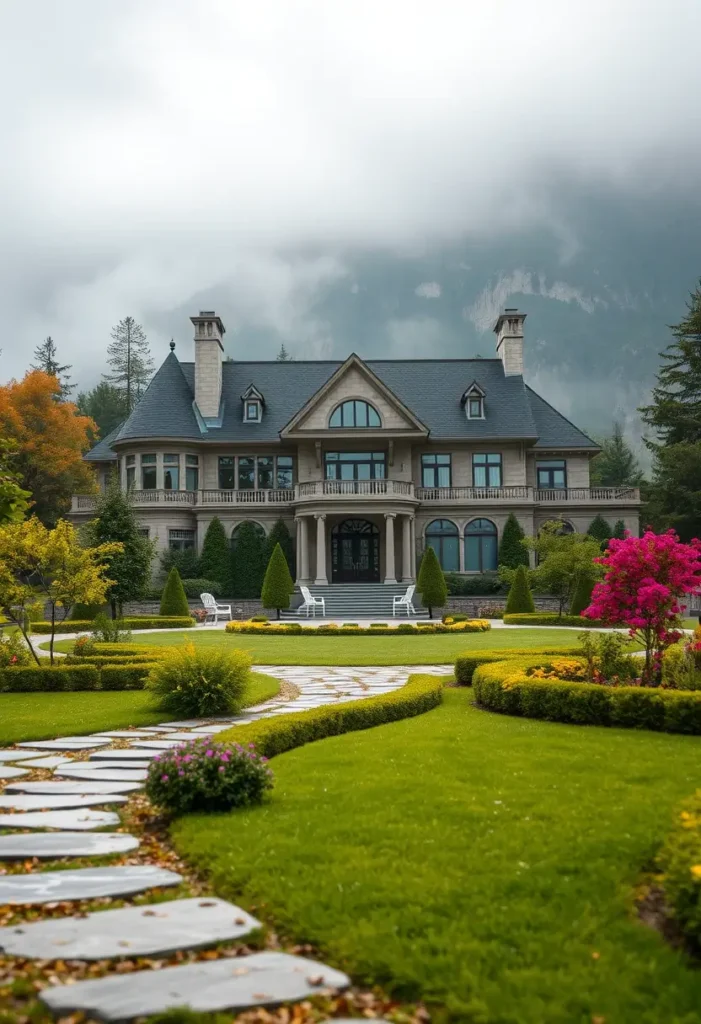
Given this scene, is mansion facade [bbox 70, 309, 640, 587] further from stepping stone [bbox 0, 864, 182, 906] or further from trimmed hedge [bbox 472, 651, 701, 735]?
stepping stone [bbox 0, 864, 182, 906]

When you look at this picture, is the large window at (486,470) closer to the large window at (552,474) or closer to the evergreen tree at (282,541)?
the large window at (552,474)

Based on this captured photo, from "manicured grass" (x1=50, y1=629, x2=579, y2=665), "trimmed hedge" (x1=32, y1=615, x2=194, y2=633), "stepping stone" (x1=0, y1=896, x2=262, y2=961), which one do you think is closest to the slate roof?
"trimmed hedge" (x1=32, y1=615, x2=194, y2=633)

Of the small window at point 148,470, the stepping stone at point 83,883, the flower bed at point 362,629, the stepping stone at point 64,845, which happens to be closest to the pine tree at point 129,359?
the small window at point 148,470

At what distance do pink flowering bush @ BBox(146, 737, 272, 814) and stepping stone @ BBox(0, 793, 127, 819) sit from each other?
1.86 feet

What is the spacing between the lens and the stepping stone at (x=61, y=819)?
5.76 metres

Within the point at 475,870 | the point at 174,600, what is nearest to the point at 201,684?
the point at 475,870

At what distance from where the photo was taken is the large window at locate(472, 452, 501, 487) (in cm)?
4278

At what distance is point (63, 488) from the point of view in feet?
166

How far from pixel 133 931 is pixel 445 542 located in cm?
3874

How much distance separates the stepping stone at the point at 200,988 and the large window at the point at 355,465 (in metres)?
38.7

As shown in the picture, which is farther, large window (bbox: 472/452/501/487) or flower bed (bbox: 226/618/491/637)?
Result: large window (bbox: 472/452/501/487)

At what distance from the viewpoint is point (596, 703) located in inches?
380

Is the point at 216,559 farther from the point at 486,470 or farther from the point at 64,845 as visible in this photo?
the point at 64,845

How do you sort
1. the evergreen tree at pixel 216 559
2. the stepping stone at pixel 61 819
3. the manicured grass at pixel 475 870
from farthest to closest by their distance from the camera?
the evergreen tree at pixel 216 559 → the stepping stone at pixel 61 819 → the manicured grass at pixel 475 870
